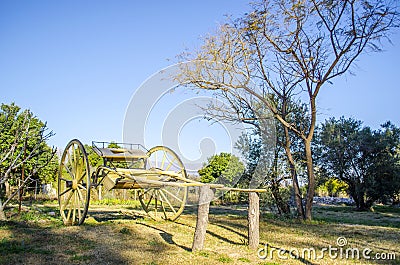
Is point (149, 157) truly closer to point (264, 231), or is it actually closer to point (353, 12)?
point (264, 231)

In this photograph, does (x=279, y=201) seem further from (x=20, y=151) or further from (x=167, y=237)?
(x=20, y=151)

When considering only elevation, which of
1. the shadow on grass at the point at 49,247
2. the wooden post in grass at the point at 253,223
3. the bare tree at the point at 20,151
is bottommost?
the shadow on grass at the point at 49,247

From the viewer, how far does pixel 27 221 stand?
8.95 m

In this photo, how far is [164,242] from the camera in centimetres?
715

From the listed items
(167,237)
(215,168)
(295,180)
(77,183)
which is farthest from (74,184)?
(215,168)

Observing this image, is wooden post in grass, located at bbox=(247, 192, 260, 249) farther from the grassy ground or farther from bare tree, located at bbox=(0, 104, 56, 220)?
bare tree, located at bbox=(0, 104, 56, 220)

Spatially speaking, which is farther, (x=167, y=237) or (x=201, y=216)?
(x=167, y=237)

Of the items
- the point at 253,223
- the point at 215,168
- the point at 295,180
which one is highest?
the point at 215,168

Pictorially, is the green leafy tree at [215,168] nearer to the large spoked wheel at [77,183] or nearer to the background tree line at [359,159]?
the background tree line at [359,159]

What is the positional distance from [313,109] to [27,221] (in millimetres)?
8520

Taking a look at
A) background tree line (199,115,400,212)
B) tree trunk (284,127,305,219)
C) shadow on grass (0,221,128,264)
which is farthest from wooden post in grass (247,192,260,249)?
background tree line (199,115,400,212)

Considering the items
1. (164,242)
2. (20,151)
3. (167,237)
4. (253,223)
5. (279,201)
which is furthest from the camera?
(279,201)

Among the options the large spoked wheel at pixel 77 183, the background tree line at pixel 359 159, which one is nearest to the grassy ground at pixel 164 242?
the large spoked wheel at pixel 77 183

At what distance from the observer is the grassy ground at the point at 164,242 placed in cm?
570
